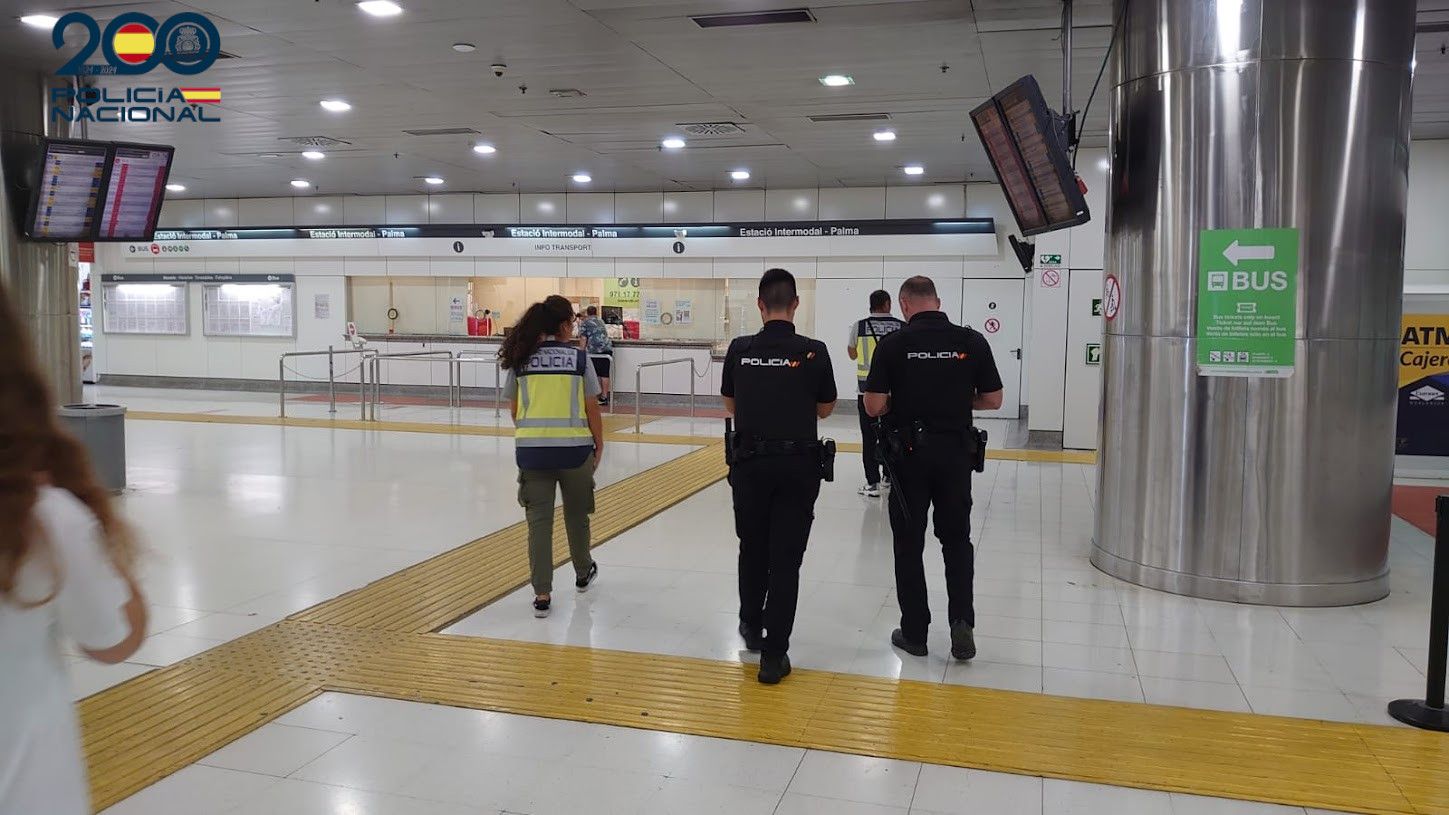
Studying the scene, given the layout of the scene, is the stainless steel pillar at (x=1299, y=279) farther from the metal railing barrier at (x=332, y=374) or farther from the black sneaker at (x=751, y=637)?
the metal railing barrier at (x=332, y=374)

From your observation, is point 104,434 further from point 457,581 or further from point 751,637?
point 751,637

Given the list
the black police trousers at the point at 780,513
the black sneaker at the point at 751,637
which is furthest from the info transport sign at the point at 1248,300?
the black sneaker at the point at 751,637

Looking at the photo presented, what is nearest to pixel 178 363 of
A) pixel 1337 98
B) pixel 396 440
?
pixel 396 440

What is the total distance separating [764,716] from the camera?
3.85 m

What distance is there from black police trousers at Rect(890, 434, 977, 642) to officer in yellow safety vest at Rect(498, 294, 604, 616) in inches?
61.3

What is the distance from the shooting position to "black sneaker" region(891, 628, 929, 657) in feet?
14.9

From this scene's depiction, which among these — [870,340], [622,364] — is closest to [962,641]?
[870,340]

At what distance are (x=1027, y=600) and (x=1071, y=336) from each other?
650cm

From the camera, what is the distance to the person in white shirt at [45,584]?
53.6 inches

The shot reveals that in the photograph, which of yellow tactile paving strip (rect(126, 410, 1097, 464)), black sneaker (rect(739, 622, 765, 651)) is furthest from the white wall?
black sneaker (rect(739, 622, 765, 651))

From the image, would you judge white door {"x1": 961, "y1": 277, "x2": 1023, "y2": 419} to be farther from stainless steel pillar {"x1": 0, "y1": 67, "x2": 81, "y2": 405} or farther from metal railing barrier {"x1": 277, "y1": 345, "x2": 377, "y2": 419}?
stainless steel pillar {"x1": 0, "y1": 67, "x2": 81, "y2": 405}

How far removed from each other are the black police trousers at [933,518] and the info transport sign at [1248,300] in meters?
1.96

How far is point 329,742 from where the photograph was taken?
3592 mm

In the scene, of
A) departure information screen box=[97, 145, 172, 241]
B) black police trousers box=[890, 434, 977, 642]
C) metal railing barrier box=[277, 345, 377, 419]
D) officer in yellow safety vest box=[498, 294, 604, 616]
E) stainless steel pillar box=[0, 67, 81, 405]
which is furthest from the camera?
metal railing barrier box=[277, 345, 377, 419]
